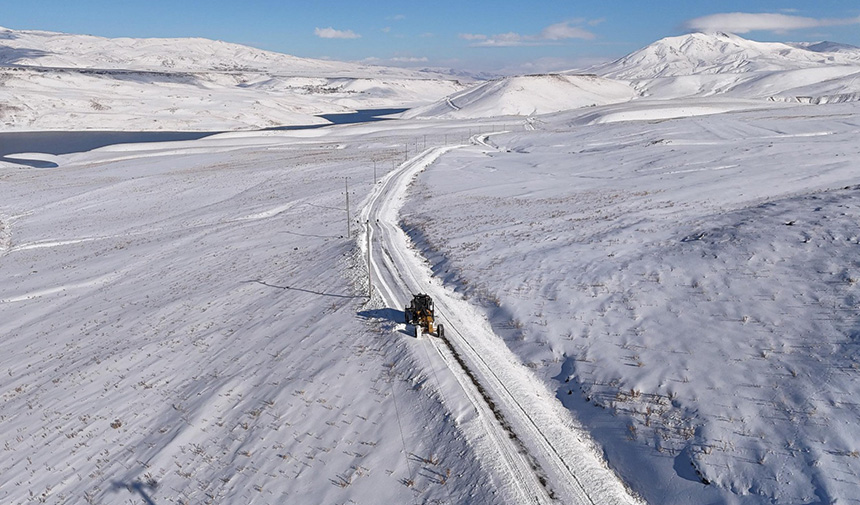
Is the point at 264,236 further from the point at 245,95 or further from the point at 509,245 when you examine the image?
the point at 245,95

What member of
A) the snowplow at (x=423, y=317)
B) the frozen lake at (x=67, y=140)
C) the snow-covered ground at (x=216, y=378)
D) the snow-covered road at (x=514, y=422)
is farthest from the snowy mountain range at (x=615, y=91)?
the snowplow at (x=423, y=317)

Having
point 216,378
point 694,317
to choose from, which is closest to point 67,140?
point 216,378

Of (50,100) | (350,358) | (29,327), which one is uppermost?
(50,100)

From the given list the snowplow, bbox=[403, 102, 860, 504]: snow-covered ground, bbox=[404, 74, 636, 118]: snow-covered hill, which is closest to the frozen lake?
bbox=[404, 74, 636, 118]: snow-covered hill

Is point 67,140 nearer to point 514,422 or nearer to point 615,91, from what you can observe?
point 514,422

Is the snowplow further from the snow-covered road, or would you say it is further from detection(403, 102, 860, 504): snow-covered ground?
detection(403, 102, 860, 504): snow-covered ground

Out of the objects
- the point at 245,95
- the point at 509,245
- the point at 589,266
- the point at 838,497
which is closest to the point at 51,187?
the point at 509,245

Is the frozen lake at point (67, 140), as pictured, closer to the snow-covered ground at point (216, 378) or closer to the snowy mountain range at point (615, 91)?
the snow-covered ground at point (216, 378)
